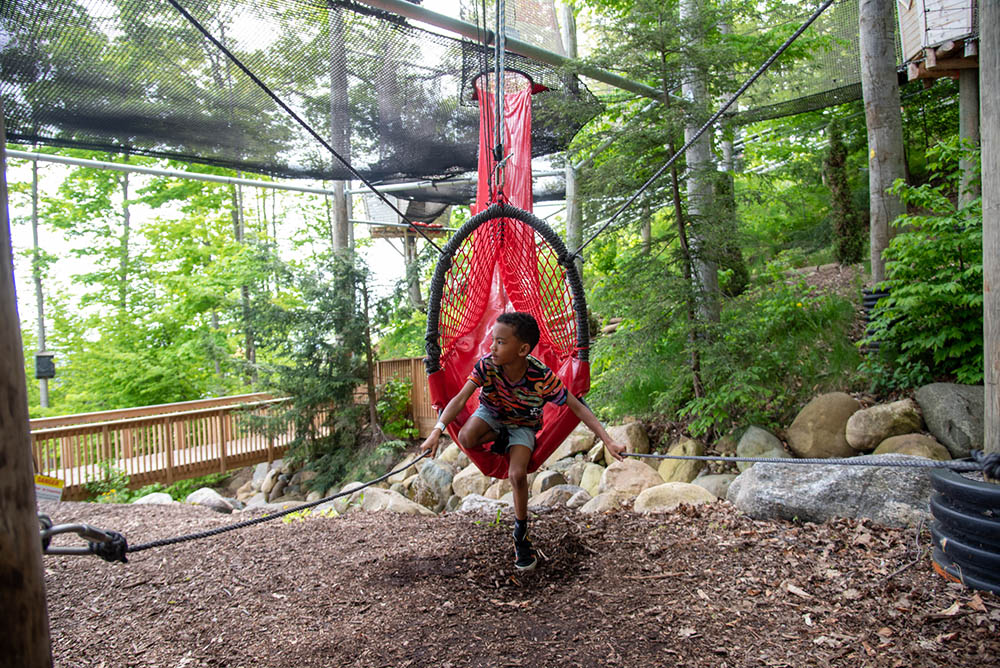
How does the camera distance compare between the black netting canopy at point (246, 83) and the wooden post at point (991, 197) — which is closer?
the wooden post at point (991, 197)

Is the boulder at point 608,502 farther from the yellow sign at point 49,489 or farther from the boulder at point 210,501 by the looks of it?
the boulder at point 210,501

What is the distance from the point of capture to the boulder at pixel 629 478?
385 cm

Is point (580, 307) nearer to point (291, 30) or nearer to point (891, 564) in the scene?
point (891, 564)

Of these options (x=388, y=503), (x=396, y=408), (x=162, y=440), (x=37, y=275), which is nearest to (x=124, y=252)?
(x=37, y=275)

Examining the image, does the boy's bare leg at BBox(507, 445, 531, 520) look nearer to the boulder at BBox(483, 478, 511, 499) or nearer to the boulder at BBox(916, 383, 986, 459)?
the boulder at BBox(916, 383, 986, 459)

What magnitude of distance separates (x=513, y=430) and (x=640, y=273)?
2.04 meters

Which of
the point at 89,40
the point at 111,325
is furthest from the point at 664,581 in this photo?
the point at 111,325

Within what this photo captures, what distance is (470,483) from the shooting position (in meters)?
5.54

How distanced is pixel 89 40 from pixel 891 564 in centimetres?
476

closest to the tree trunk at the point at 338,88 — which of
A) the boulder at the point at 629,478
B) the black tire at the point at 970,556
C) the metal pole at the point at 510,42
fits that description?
the metal pole at the point at 510,42

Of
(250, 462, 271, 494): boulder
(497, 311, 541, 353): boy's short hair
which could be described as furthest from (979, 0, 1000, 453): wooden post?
(250, 462, 271, 494): boulder

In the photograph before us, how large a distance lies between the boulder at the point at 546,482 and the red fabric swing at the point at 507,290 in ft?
5.58

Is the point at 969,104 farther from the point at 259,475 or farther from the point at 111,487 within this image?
the point at 111,487

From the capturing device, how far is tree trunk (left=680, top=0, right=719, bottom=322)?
13.6 ft
